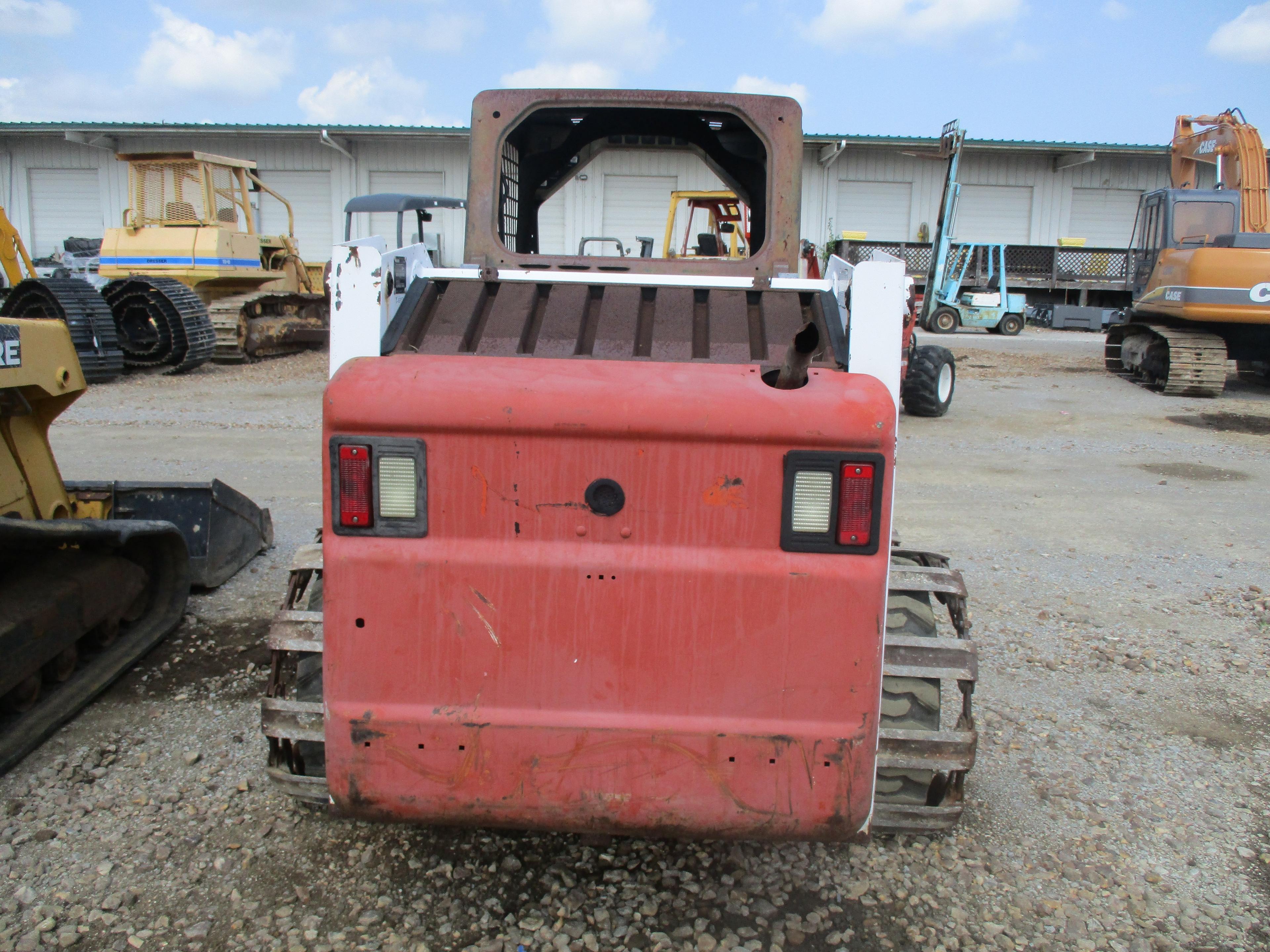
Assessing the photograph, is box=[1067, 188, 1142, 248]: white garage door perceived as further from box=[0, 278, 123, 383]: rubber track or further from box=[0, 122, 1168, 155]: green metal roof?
box=[0, 278, 123, 383]: rubber track

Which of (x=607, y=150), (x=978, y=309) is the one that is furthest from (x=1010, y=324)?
(x=607, y=150)

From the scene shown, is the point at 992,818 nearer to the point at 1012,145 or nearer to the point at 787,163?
the point at 787,163

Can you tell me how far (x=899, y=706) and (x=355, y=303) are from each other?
1.77 meters

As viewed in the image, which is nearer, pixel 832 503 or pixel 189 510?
pixel 832 503

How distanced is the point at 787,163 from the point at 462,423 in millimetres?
1681

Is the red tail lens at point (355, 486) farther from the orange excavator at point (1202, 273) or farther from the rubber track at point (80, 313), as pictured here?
the orange excavator at point (1202, 273)

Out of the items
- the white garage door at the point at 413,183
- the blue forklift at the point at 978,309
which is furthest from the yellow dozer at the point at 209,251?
the blue forklift at the point at 978,309

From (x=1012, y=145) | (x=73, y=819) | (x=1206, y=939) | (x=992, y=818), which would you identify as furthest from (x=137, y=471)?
(x=1012, y=145)

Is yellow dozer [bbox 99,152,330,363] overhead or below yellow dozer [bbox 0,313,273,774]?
overhead

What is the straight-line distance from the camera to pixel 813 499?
2.01 meters

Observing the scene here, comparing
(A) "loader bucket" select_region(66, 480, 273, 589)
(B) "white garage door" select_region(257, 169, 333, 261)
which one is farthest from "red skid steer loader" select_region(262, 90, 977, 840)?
(B) "white garage door" select_region(257, 169, 333, 261)

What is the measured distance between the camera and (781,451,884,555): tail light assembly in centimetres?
199

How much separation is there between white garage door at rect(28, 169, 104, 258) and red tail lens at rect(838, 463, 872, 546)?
33120mm

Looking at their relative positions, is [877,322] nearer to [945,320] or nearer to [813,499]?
[813,499]
